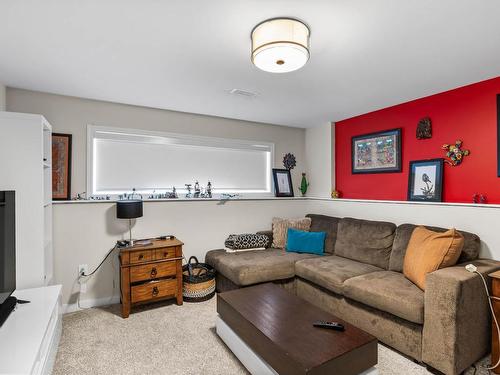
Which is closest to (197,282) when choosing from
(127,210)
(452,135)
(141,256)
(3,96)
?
(141,256)

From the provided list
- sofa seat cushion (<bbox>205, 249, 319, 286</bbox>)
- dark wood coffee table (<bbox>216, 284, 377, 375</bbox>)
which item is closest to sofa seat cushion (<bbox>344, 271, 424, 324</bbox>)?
dark wood coffee table (<bbox>216, 284, 377, 375</bbox>)

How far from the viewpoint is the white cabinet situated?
219 centimetres

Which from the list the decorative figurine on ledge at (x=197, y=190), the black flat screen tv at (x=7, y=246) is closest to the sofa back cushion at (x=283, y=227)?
the decorative figurine on ledge at (x=197, y=190)

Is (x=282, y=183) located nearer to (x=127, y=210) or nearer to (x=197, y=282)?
(x=197, y=282)

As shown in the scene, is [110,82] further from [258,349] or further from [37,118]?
[258,349]

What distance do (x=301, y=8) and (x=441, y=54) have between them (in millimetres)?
1264

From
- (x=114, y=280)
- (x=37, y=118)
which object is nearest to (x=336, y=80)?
(x=37, y=118)

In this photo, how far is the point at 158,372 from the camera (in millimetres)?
1956

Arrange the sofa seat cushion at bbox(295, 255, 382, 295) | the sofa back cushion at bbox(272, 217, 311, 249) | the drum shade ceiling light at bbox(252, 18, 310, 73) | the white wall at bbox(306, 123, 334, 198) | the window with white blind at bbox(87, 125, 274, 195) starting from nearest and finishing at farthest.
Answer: the drum shade ceiling light at bbox(252, 18, 310, 73), the sofa seat cushion at bbox(295, 255, 382, 295), the window with white blind at bbox(87, 125, 274, 195), the sofa back cushion at bbox(272, 217, 311, 249), the white wall at bbox(306, 123, 334, 198)

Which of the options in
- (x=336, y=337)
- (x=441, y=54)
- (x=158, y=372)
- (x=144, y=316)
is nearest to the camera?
(x=336, y=337)

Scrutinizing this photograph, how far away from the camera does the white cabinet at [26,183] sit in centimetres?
219

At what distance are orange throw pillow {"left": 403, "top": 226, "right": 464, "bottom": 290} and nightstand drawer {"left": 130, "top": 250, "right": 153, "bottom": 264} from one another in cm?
247

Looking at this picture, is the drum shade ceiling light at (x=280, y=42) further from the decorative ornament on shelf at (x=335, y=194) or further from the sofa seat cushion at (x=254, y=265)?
the decorative ornament on shelf at (x=335, y=194)

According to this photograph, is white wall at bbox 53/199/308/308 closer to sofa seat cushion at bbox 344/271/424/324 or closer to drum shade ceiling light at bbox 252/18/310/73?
sofa seat cushion at bbox 344/271/424/324
